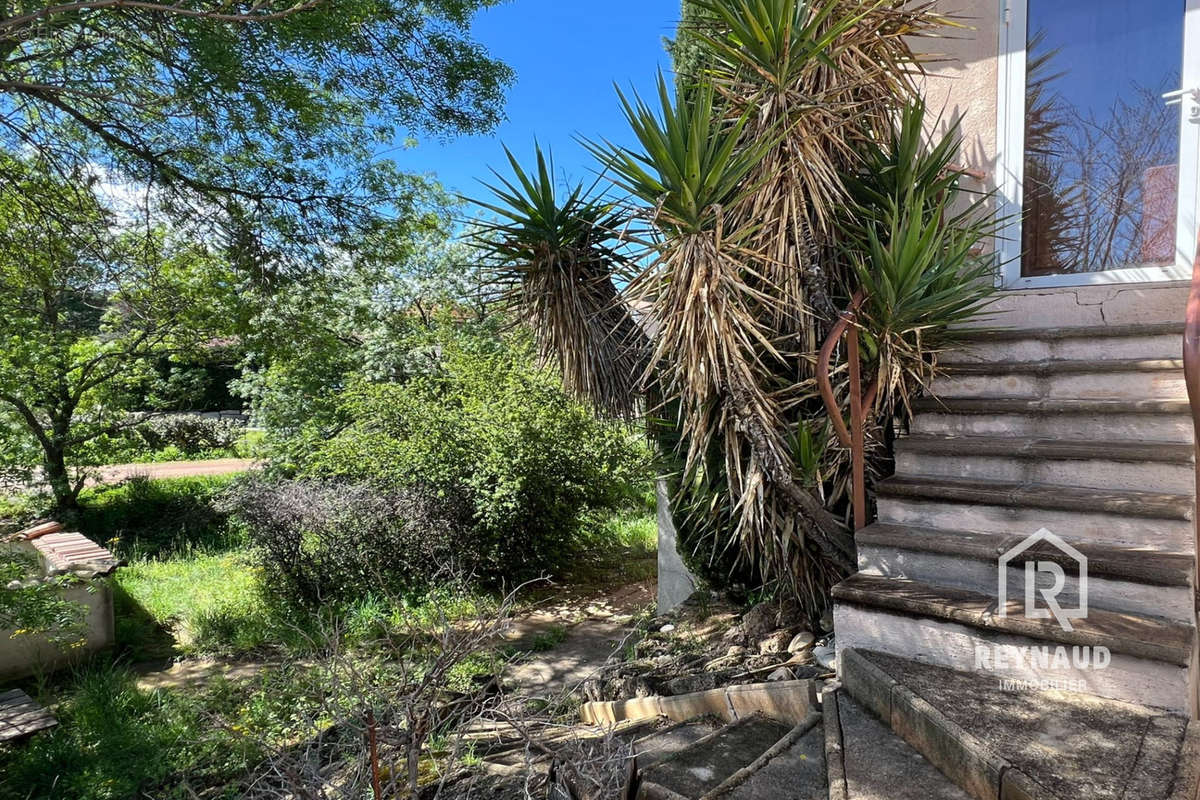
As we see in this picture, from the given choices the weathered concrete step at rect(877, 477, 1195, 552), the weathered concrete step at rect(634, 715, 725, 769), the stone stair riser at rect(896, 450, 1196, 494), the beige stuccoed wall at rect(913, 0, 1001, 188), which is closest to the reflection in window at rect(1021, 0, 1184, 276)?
the beige stuccoed wall at rect(913, 0, 1001, 188)

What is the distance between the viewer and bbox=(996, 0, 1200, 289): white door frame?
420 centimetres

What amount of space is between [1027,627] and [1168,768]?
57 centimetres

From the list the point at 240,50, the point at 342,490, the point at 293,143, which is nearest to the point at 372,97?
the point at 293,143

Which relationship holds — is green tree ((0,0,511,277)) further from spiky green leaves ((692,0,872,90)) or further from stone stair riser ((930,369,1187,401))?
stone stair riser ((930,369,1187,401))

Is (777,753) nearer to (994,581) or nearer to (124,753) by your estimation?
(994,581)

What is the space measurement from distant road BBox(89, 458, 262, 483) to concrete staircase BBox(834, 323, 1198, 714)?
458 inches

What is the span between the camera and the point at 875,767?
7.04 ft

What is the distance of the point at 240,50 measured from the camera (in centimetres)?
494

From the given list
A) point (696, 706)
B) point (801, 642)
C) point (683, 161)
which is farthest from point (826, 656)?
point (683, 161)

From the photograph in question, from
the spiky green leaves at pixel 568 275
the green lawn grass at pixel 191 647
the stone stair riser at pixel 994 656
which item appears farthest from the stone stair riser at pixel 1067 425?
the green lawn grass at pixel 191 647

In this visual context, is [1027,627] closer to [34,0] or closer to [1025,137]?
[1025,137]

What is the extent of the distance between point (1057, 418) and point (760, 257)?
1.84 metres

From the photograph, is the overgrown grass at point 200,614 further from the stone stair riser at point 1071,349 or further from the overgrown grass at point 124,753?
the stone stair riser at point 1071,349

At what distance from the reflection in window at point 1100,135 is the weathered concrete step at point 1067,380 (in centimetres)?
138
